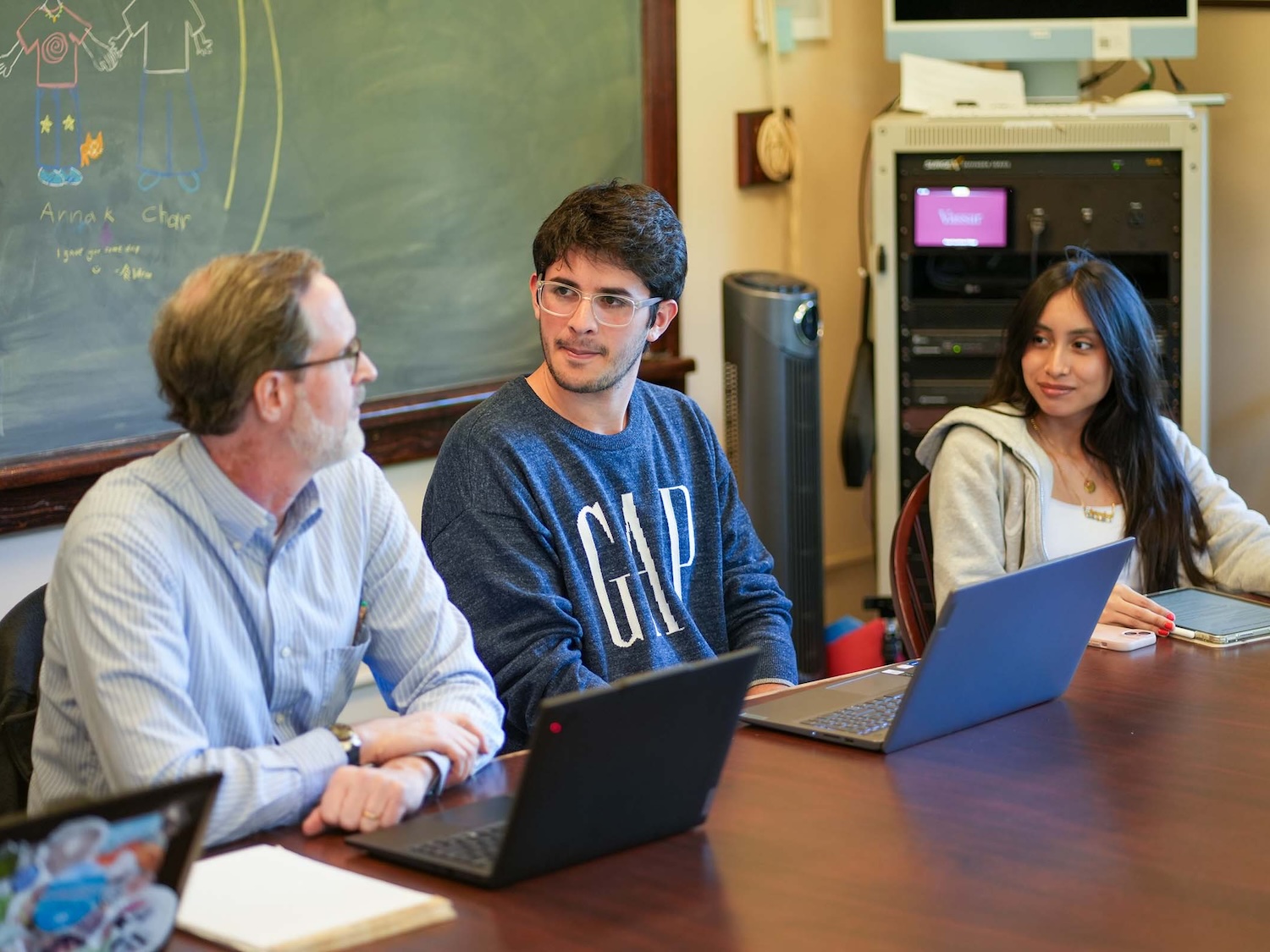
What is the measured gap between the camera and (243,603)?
1.60m

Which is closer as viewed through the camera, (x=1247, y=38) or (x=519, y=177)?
(x=519, y=177)

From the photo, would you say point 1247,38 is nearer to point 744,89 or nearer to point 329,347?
point 744,89

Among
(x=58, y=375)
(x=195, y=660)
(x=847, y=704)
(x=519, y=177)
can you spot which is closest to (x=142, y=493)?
(x=195, y=660)

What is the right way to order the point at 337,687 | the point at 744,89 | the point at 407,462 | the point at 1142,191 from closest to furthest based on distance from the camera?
the point at 337,687, the point at 407,462, the point at 1142,191, the point at 744,89

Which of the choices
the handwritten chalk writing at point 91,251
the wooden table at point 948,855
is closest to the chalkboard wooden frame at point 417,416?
the handwritten chalk writing at point 91,251

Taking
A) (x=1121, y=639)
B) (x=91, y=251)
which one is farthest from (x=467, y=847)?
(x=91, y=251)

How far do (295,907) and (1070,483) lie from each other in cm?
168

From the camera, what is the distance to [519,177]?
3410 mm

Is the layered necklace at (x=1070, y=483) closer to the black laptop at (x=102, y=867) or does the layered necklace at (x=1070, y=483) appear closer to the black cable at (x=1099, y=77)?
the black laptop at (x=102, y=867)

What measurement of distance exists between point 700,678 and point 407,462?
78.2 inches

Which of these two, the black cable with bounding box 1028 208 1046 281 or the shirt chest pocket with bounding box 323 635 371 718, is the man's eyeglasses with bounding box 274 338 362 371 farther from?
the black cable with bounding box 1028 208 1046 281

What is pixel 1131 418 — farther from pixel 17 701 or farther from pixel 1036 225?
pixel 17 701

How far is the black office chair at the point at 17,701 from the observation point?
5.45ft

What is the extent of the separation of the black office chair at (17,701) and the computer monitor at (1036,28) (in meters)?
2.61
